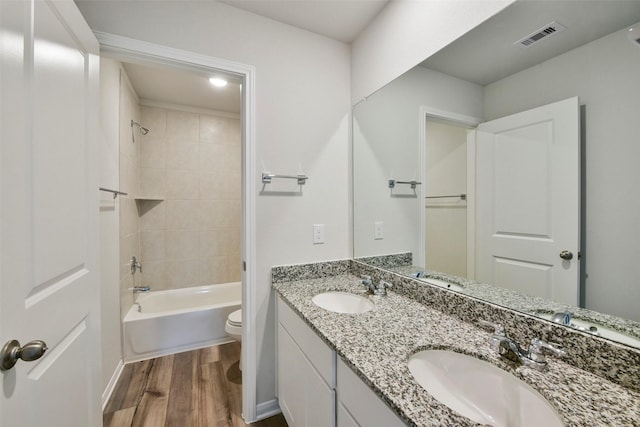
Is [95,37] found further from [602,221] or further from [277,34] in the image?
[602,221]

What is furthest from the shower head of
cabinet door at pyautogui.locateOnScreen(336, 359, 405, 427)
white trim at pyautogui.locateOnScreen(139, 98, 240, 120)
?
cabinet door at pyautogui.locateOnScreen(336, 359, 405, 427)

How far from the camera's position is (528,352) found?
2.57 feet

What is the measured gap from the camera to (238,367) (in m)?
2.16

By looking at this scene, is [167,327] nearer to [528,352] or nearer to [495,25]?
[528,352]

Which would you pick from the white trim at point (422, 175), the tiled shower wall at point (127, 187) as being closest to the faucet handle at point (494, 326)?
the white trim at point (422, 175)

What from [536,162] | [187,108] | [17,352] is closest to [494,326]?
[536,162]

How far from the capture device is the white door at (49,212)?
65 centimetres

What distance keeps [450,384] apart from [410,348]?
0.16 m

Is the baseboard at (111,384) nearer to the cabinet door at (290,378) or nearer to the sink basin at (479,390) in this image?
the cabinet door at (290,378)

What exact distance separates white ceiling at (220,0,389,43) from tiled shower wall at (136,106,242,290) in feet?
6.27

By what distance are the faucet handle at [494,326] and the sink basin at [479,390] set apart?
12 centimetres

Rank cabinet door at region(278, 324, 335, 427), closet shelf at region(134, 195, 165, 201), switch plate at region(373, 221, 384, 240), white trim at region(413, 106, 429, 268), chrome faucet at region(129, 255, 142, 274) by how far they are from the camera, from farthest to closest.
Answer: closet shelf at region(134, 195, 165, 201), chrome faucet at region(129, 255, 142, 274), switch plate at region(373, 221, 384, 240), white trim at region(413, 106, 429, 268), cabinet door at region(278, 324, 335, 427)

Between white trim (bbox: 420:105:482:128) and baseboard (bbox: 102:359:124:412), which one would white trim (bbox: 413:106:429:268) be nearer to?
white trim (bbox: 420:105:482:128)

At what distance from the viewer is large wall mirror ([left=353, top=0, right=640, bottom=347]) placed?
2.41 feet
